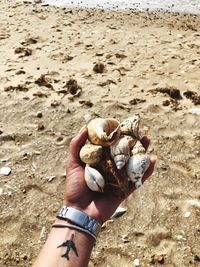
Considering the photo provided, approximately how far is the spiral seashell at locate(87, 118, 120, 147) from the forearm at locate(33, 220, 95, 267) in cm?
77

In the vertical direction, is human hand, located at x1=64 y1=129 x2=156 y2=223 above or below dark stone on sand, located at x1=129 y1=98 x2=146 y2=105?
above

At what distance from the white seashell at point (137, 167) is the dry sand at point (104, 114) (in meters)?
1.43

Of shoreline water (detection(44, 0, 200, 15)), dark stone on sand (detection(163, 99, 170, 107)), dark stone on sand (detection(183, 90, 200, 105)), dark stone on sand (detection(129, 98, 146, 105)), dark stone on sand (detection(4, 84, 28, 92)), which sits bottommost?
shoreline water (detection(44, 0, 200, 15))

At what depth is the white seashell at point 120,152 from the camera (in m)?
3.50

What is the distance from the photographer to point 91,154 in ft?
11.7

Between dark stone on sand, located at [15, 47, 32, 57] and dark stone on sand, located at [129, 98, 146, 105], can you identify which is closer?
dark stone on sand, located at [129, 98, 146, 105]

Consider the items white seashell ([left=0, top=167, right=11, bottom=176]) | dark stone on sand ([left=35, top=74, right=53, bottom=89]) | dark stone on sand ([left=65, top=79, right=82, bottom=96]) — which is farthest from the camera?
dark stone on sand ([left=35, top=74, right=53, bottom=89])

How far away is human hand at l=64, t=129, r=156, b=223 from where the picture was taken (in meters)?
3.40

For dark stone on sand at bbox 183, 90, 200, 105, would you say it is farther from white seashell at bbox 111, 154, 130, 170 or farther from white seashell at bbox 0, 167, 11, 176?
white seashell at bbox 111, 154, 130, 170

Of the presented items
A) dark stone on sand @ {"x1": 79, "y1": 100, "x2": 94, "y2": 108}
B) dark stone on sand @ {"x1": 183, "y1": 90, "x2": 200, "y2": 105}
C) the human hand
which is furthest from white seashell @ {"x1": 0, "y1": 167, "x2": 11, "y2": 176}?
dark stone on sand @ {"x1": 183, "y1": 90, "x2": 200, "y2": 105}

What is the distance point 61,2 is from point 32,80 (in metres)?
6.02

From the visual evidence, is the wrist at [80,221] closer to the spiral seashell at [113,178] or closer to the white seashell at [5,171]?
the spiral seashell at [113,178]

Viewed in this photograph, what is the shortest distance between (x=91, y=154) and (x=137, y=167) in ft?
1.26

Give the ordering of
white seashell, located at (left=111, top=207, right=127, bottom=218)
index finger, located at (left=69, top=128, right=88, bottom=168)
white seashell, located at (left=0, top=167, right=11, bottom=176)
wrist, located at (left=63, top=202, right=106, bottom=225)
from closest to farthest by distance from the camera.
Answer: wrist, located at (left=63, top=202, right=106, bottom=225)
index finger, located at (left=69, top=128, right=88, bottom=168)
white seashell, located at (left=111, top=207, right=127, bottom=218)
white seashell, located at (left=0, top=167, right=11, bottom=176)
